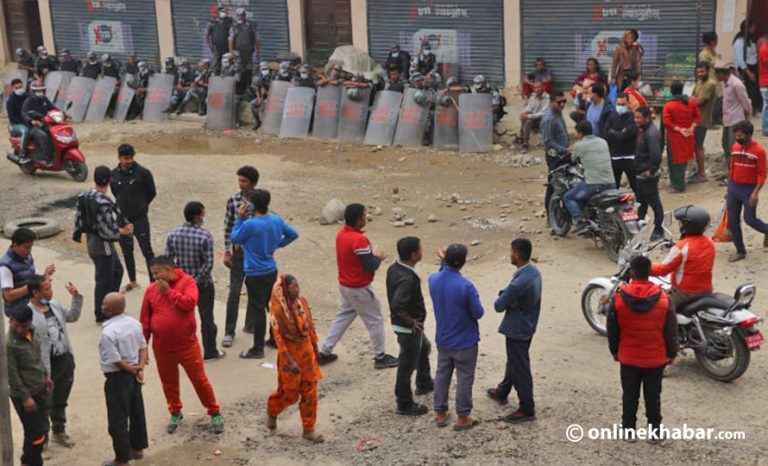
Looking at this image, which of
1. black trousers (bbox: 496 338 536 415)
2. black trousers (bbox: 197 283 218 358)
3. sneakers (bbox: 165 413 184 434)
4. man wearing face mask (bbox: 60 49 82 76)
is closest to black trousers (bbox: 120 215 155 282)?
black trousers (bbox: 197 283 218 358)

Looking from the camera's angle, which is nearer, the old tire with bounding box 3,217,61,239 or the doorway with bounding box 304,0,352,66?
the old tire with bounding box 3,217,61,239

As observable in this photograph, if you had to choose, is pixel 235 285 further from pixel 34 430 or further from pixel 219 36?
pixel 219 36

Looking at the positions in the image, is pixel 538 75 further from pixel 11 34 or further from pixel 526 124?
pixel 11 34

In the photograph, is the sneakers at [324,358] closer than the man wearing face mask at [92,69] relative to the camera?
Yes

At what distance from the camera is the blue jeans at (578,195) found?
11484mm

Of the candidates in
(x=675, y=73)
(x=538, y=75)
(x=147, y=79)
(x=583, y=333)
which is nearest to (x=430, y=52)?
(x=538, y=75)

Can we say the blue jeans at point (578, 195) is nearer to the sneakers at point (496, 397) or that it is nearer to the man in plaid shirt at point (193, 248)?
the sneakers at point (496, 397)

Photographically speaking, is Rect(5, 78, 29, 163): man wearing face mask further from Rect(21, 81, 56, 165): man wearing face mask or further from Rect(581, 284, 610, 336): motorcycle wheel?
Rect(581, 284, 610, 336): motorcycle wheel

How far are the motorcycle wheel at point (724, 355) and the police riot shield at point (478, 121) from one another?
9.56 metres

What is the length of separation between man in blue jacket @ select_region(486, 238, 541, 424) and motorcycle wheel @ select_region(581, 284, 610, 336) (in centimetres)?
185

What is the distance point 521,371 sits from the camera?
24.3 feet

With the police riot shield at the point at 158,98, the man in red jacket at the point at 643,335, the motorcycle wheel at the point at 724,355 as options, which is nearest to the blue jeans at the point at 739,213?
the motorcycle wheel at the point at 724,355

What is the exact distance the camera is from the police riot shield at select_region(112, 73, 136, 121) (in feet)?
70.4

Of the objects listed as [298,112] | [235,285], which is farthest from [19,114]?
[235,285]
